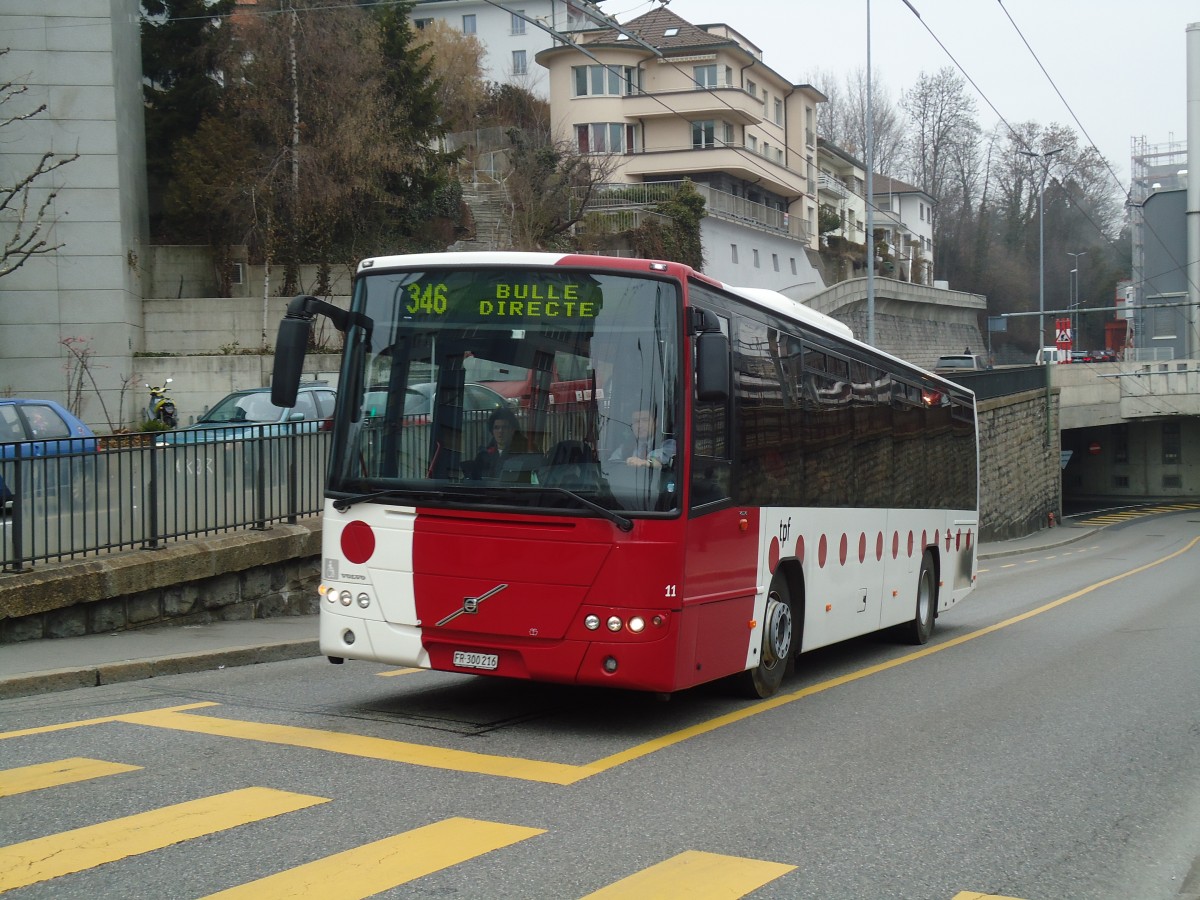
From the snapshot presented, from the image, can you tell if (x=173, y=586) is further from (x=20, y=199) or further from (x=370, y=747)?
(x=20, y=199)

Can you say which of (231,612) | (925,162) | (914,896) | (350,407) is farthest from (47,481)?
(925,162)

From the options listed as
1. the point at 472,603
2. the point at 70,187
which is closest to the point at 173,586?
the point at 472,603

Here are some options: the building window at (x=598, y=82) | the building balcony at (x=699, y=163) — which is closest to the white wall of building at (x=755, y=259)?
the building balcony at (x=699, y=163)

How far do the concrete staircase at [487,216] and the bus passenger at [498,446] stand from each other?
1325 inches

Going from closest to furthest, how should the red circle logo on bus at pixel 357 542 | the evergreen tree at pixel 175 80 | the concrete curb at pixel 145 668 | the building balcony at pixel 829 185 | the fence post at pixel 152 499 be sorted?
the red circle logo on bus at pixel 357 542, the concrete curb at pixel 145 668, the fence post at pixel 152 499, the evergreen tree at pixel 175 80, the building balcony at pixel 829 185

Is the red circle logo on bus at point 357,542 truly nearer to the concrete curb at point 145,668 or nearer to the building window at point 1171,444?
the concrete curb at point 145,668

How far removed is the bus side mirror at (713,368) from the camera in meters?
7.65

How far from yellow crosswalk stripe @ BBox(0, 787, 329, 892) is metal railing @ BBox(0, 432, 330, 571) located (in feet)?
19.4

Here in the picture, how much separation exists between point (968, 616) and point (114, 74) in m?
22.9

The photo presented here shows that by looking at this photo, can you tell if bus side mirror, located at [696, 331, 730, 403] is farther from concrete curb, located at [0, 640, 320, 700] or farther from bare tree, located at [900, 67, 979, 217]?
bare tree, located at [900, 67, 979, 217]

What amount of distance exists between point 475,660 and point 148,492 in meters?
5.91

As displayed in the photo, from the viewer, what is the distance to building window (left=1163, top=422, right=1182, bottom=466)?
66.9 metres

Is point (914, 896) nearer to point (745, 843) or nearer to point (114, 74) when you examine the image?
point (745, 843)

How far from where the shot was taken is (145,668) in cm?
1032
